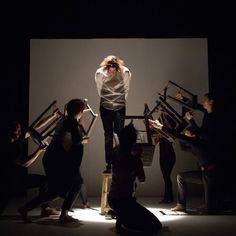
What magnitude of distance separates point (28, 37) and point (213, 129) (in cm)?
386

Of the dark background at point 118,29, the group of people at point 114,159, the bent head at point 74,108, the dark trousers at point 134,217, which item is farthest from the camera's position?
the dark background at point 118,29

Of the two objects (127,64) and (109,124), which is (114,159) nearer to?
(109,124)

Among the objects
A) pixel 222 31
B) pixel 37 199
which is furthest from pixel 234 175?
pixel 37 199

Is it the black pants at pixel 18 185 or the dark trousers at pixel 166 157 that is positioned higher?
the dark trousers at pixel 166 157

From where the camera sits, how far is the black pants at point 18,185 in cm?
559

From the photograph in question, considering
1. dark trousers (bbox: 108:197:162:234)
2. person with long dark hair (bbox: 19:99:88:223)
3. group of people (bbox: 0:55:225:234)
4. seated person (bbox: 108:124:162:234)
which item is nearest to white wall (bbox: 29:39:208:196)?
group of people (bbox: 0:55:225:234)

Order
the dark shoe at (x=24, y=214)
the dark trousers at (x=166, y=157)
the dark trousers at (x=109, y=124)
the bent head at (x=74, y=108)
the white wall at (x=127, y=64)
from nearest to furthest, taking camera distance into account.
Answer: the dark shoe at (x=24, y=214), the bent head at (x=74, y=108), the dark trousers at (x=109, y=124), the dark trousers at (x=166, y=157), the white wall at (x=127, y=64)

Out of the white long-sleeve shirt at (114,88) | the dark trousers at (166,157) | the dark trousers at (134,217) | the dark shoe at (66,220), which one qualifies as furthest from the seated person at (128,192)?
the dark trousers at (166,157)

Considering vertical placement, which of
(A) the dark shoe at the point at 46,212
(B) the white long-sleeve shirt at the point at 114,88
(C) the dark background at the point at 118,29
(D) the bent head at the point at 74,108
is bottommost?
(A) the dark shoe at the point at 46,212

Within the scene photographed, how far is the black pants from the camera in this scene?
5.59 m

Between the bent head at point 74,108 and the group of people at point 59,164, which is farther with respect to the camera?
the bent head at point 74,108

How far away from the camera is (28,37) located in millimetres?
7898

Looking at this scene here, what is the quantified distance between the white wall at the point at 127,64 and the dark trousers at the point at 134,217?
2.71m

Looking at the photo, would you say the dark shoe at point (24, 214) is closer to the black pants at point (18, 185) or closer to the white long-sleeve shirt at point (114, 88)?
the black pants at point (18, 185)
